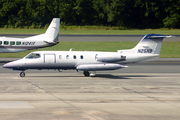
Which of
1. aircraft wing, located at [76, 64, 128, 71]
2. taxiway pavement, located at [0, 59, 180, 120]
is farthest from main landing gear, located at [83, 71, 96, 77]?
aircraft wing, located at [76, 64, 128, 71]

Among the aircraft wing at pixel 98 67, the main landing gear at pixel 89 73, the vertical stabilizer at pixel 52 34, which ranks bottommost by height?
the main landing gear at pixel 89 73

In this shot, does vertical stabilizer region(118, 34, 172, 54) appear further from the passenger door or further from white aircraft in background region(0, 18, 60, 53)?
white aircraft in background region(0, 18, 60, 53)

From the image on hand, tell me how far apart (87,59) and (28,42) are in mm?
16623

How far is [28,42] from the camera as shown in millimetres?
41062

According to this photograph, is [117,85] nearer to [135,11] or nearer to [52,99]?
[52,99]

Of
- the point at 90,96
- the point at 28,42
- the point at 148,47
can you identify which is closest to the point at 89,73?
the point at 148,47

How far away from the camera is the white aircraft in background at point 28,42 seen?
40031mm

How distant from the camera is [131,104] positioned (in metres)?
15.9

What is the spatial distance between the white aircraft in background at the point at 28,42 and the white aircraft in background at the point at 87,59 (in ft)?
49.3

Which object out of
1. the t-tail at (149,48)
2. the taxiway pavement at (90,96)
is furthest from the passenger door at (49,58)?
the t-tail at (149,48)

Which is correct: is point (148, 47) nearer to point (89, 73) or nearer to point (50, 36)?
point (89, 73)

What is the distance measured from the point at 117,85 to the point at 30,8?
9621cm

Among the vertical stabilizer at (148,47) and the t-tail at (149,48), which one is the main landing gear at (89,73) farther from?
the vertical stabilizer at (148,47)

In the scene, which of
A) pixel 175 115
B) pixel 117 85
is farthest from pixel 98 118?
pixel 117 85
